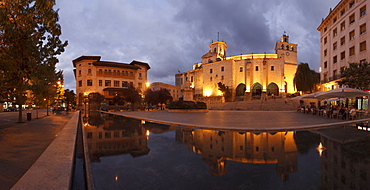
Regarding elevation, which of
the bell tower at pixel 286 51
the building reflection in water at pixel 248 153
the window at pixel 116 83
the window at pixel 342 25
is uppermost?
the bell tower at pixel 286 51

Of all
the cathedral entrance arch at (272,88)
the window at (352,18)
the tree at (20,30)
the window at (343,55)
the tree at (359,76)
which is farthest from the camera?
the cathedral entrance arch at (272,88)

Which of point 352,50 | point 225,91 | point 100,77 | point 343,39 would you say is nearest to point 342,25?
point 343,39

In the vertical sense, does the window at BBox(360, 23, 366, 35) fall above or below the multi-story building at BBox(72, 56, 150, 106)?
above

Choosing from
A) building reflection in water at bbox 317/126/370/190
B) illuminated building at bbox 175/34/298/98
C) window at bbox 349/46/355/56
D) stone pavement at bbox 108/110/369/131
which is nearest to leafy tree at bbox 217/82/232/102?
illuminated building at bbox 175/34/298/98

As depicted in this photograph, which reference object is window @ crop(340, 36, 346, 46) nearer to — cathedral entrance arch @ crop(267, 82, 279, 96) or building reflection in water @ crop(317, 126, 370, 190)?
cathedral entrance arch @ crop(267, 82, 279, 96)

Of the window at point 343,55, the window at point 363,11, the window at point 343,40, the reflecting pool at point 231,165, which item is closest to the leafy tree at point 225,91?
the window at point 343,55

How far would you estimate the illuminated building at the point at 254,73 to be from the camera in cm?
4734

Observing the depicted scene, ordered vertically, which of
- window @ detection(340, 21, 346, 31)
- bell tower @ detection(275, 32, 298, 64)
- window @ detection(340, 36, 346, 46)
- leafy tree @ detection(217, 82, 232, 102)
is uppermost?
bell tower @ detection(275, 32, 298, 64)

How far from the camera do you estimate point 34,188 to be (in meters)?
2.67

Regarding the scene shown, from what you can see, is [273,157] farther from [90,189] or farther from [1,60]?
[1,60]

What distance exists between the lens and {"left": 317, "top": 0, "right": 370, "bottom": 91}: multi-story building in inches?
920

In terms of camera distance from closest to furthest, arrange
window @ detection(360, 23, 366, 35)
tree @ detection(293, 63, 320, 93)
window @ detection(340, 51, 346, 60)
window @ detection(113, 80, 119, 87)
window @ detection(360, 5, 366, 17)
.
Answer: window @ detection(360, 23, 366, 35), window @ detection(360, 5, 366, 17), window @ detection(340, 51, 346, 60), tree @ detection(293, 63, 320, 93), window @ detection(113, 80, 119, 87)

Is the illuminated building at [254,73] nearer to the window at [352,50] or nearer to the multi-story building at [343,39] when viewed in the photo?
the multi-story building at [343,39]

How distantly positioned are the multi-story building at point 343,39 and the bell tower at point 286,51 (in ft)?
55.8
